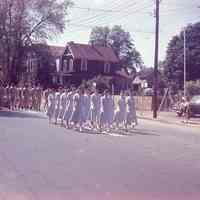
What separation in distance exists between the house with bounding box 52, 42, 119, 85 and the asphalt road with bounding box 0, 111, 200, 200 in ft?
181

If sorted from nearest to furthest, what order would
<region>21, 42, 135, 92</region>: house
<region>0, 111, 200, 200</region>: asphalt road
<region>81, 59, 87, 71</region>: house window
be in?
<region>0, 111, 200, 200</region>: asphalt road, <region>21, 42, 135, 92</region>: house, <region>81, 59, 87, 71</region>: house window

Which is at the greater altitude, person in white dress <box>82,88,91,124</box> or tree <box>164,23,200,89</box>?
tree <box>164,23,200,89</box>

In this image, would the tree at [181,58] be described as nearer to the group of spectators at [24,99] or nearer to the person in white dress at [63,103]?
the group of spectators at [24,99]

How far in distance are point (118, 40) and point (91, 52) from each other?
30.0 m

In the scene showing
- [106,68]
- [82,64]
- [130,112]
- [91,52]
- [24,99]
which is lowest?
[130,112]

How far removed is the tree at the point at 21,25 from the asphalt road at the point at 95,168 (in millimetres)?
36861

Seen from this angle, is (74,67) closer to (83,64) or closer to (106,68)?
(83,64)

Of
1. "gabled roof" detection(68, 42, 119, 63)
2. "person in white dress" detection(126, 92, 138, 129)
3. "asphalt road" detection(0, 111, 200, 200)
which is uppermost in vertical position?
"gabled roof" detection(68, 42, 119, 63)

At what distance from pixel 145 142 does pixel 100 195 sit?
797 centimetres

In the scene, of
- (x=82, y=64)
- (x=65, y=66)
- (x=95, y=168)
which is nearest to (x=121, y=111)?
(x=95, y=168)

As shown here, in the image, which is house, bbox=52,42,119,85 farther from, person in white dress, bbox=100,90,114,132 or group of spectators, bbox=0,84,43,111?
person in white dress, bbox=100,90,114,132

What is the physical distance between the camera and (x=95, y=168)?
34.4 ft

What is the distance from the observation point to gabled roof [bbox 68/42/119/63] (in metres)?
71.8

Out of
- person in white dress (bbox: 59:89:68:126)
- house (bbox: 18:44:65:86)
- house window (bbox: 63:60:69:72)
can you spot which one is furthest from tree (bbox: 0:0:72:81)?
person in white dress (bbox: 59:89:68:126)
